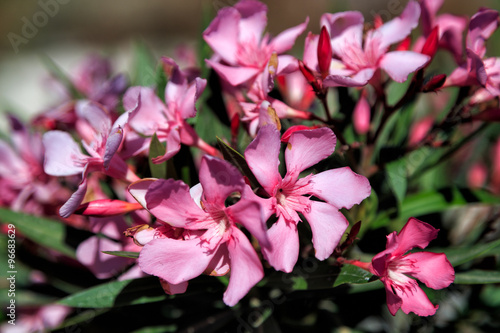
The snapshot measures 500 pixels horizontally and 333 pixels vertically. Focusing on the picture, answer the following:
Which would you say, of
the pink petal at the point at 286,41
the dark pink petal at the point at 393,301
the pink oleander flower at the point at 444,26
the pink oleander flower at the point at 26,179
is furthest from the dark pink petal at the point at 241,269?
the pink oleander flower at the point at 26,179

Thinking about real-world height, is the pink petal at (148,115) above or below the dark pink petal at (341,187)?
above

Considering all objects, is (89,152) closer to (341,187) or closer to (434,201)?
(341,187)

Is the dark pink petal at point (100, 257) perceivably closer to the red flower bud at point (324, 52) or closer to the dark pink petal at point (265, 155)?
the dark pink petal at point (265, 155)

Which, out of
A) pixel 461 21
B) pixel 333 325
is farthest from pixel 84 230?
pixel 461 21

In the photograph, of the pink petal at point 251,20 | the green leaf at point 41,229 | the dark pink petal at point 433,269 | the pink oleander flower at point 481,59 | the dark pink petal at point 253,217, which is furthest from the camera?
the green leaf at point 41,229

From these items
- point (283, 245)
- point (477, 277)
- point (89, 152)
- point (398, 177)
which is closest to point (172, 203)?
point (283, 245)

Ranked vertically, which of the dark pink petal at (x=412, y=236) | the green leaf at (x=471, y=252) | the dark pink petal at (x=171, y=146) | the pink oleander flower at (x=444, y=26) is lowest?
the green leaf at (x=471, y=252)
